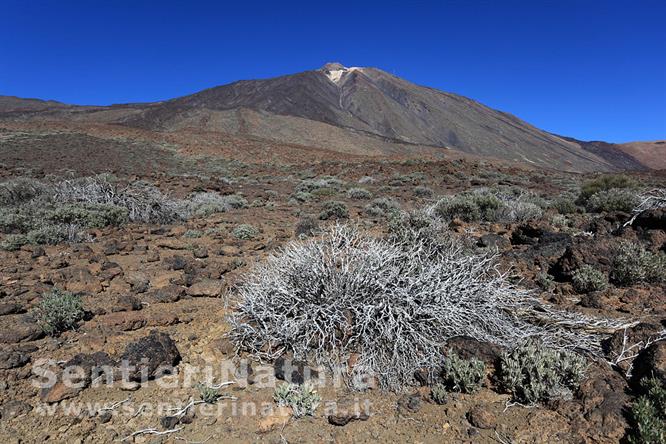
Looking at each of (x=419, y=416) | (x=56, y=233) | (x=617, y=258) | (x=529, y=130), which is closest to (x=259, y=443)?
(x=419, y=416)

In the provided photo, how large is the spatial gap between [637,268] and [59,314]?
4.99m

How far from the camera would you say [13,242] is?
5109mm

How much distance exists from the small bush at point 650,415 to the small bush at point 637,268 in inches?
73.3

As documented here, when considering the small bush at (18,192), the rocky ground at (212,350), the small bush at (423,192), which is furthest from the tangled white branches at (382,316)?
the small bush at (423,192)

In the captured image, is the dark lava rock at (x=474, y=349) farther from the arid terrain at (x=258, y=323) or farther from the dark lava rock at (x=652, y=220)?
the dark lava rock at (x=652, y=220)

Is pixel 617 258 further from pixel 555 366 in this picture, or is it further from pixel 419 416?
pixel 419 416

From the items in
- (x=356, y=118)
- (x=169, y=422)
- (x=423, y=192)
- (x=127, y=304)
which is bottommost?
(x=169, y=422)

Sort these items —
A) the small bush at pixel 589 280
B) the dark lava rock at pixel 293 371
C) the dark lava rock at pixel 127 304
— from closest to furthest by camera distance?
the dark lava rock at pixel 293 371, the dark lava rock at pixel 127 304, the small bush at pixel 589 280

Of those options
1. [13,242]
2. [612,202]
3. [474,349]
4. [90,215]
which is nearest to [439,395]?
[474,349]

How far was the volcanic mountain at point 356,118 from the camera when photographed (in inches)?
1658

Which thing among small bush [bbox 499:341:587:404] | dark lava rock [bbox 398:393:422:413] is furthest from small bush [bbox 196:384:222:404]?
small bush [bbox 499:341:587:404]

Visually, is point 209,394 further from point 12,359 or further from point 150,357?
point 12,359

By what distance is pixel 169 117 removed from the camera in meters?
49.4

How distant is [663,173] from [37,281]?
73.5ft
